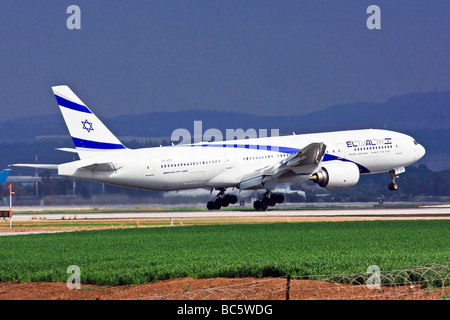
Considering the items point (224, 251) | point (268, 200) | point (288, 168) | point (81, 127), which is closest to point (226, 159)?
point (288, 168)

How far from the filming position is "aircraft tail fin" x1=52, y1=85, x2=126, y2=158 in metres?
59.4

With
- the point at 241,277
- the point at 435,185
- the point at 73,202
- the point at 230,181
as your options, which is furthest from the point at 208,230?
the point at 435,185

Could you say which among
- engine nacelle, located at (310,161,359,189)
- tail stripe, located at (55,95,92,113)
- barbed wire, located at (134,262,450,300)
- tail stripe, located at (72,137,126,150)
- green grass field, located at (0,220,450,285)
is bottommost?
barbed wire, located at (134,262,450,300)

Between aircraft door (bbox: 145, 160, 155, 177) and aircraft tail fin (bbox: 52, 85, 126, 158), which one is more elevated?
aircraft tail fin (bbox: 52, 85, 126, 158)

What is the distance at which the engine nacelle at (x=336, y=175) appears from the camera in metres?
62.4

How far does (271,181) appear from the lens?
6312 cm

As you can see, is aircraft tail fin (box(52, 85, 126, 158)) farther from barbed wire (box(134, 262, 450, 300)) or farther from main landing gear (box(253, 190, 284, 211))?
barbed wire (box(134, 262, 450, 300))

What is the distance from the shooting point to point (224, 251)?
33500 mm

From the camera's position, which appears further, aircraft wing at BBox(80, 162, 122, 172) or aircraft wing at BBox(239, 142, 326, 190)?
aircraft wing at BBox(239, 142, 326, 190)

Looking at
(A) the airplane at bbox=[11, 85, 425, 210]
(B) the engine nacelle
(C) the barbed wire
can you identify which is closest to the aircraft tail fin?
(A) the airplane at bbox=[11, 85, 425, 210]

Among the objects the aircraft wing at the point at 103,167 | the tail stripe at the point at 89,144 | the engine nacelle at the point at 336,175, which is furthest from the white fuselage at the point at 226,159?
the tail stripe at the point at 89,144

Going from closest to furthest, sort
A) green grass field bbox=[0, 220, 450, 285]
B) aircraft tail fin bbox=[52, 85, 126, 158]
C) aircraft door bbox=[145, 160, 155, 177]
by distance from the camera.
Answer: green grass field bbox=[0, 220, 450, 285] → aircraft door bbox=[145, 160, 155, 177] → aircraft tail fin bbox=[52, 85, 126, 158]

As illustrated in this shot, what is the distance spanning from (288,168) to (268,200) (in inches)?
194

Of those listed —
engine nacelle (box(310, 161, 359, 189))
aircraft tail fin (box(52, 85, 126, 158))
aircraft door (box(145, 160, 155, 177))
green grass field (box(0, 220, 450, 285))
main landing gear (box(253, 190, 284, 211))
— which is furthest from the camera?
main landing gear (box(253, 190, 284, 211))
